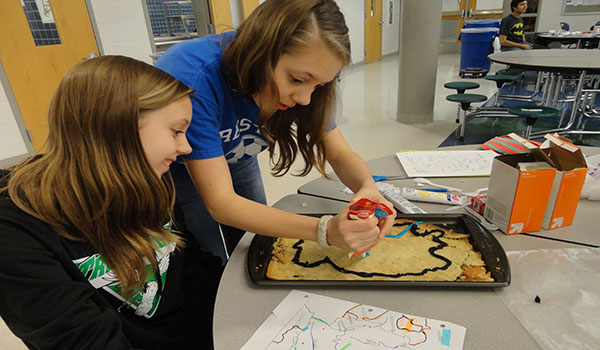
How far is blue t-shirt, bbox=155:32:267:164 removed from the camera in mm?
777

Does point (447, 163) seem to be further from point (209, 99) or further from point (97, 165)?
point (97, 165)

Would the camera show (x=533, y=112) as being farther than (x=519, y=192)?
Yes

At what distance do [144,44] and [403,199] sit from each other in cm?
339

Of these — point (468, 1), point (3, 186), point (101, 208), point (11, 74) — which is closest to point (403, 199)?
point (101, 208)

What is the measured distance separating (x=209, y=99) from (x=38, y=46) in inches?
113

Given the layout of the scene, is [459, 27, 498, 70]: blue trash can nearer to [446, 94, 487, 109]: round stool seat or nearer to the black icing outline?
[446, 94, 487, 109]: round stool seat

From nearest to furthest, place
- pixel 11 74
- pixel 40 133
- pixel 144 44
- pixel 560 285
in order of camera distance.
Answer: pixel 560 285 < pixel 11 74 < pixel 40 133 < pixel 144 44

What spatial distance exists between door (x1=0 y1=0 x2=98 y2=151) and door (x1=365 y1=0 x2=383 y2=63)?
6.17 metres

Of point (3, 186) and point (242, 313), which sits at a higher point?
point (3, 186)

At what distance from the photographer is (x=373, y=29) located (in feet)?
27.0

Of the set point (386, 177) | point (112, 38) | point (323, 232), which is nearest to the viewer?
point (323, 232)

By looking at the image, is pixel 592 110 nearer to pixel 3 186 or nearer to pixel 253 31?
pixel 253 31

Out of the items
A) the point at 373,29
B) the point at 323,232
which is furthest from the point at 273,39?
the point at 373,29

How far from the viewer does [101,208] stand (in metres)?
0.63
